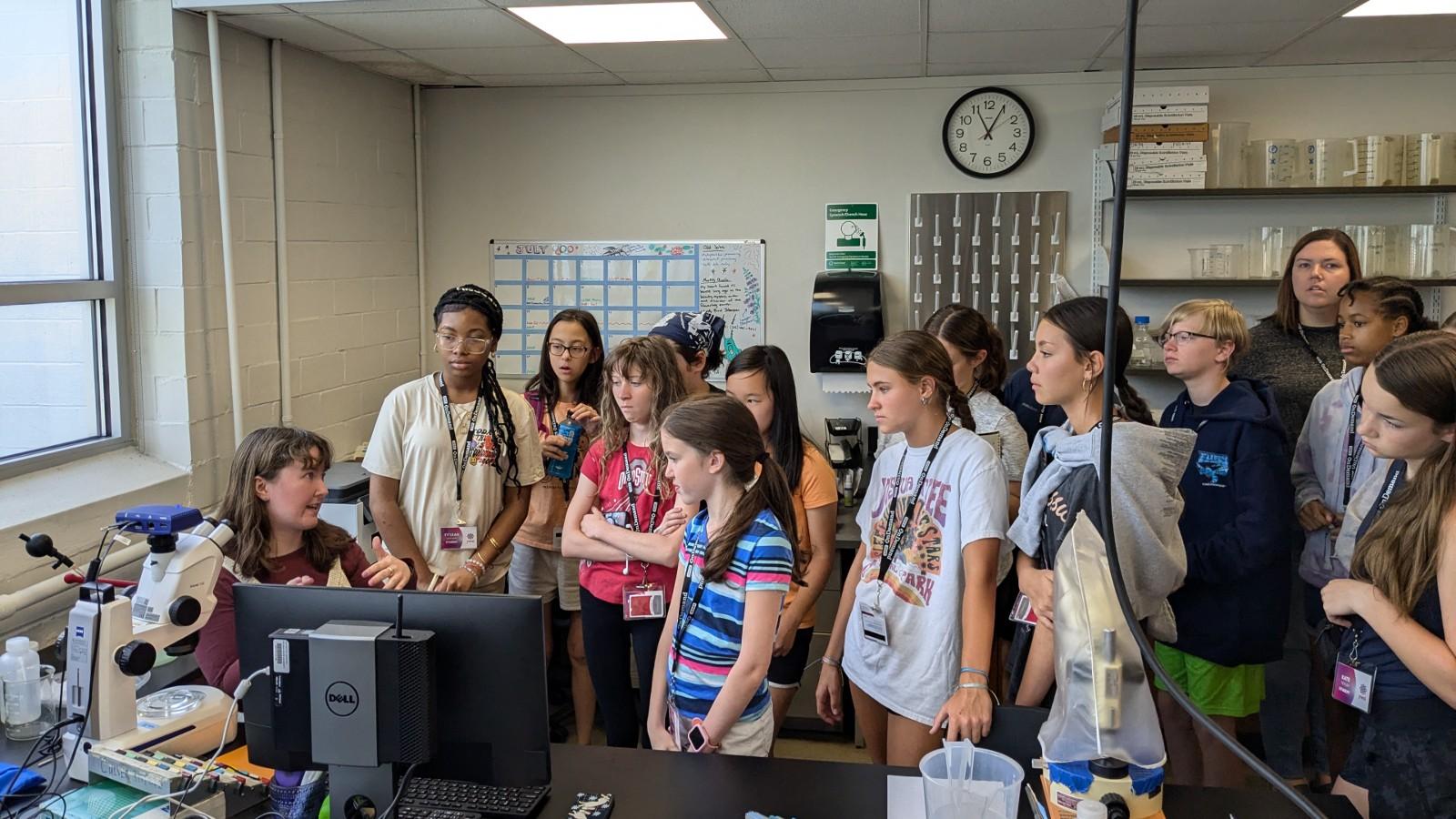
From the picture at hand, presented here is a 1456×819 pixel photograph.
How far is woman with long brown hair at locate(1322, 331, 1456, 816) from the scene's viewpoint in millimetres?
1825

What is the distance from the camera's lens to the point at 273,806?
177cm

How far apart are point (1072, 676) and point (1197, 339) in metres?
1.80

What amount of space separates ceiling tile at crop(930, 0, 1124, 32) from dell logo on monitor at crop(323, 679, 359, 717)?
2.71 m

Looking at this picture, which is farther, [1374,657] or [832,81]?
[832,81]

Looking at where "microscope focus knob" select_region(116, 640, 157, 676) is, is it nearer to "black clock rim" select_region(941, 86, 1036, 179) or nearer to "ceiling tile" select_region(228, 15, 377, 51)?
"ceiling tile" select_region(228, 15, 377, 51)

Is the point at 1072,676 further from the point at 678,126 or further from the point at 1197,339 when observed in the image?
the point at 678,126

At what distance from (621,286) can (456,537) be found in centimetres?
217

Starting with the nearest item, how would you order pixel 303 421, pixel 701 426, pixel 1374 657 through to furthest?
1. pixel 1374 657
2. pixel 701 426
3. pixel 303 421

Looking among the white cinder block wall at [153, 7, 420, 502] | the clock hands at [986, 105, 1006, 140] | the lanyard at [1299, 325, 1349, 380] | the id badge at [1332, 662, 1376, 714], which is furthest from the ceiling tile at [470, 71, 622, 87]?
the id badge at [1332, 662, 1376, 714]

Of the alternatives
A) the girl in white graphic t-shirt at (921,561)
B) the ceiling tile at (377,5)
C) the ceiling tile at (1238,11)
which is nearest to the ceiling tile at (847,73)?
the ceiling tile at (1238,11)

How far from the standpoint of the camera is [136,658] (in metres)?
1.80

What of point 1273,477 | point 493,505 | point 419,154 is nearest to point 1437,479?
point 1273,477

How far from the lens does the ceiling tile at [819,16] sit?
3.35 metres

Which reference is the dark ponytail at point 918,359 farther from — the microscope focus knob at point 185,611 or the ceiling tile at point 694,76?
the ceiling tile at point 694,76
